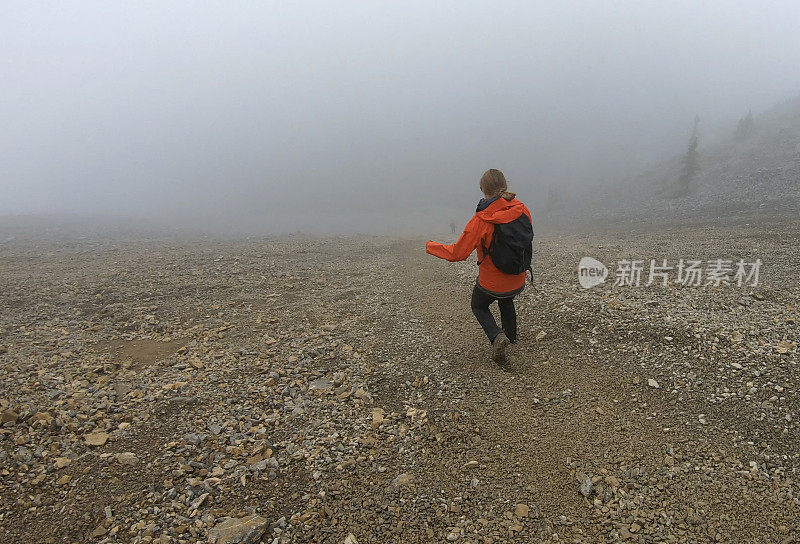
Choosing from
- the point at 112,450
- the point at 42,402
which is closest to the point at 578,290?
the point at 112,450

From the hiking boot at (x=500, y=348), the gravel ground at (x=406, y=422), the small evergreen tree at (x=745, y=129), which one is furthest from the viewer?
the small evergreen tree at (x=745, y=129)

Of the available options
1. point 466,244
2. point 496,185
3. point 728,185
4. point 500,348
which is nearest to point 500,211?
point 496,185

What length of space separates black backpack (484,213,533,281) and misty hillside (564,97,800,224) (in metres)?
29.6

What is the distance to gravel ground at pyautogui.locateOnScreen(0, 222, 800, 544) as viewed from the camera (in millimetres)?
3596

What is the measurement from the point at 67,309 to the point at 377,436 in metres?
9.14

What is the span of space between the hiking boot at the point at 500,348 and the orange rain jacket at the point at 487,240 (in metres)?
0.71

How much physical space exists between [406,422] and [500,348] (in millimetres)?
1899

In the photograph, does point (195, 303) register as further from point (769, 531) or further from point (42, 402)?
point (769, 531)

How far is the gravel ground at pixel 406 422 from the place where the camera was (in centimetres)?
360

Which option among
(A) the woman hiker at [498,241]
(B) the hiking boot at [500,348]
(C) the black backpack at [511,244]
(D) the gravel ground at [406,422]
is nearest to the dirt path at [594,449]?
(D) the gravel ground at [406,422]

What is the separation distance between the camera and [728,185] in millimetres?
38406

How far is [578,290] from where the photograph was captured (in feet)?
31.8

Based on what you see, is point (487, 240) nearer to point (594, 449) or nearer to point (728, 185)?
point (594, 449)

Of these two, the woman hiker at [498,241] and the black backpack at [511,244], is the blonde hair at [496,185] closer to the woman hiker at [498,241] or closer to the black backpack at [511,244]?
the woman hiker at [498,241]
